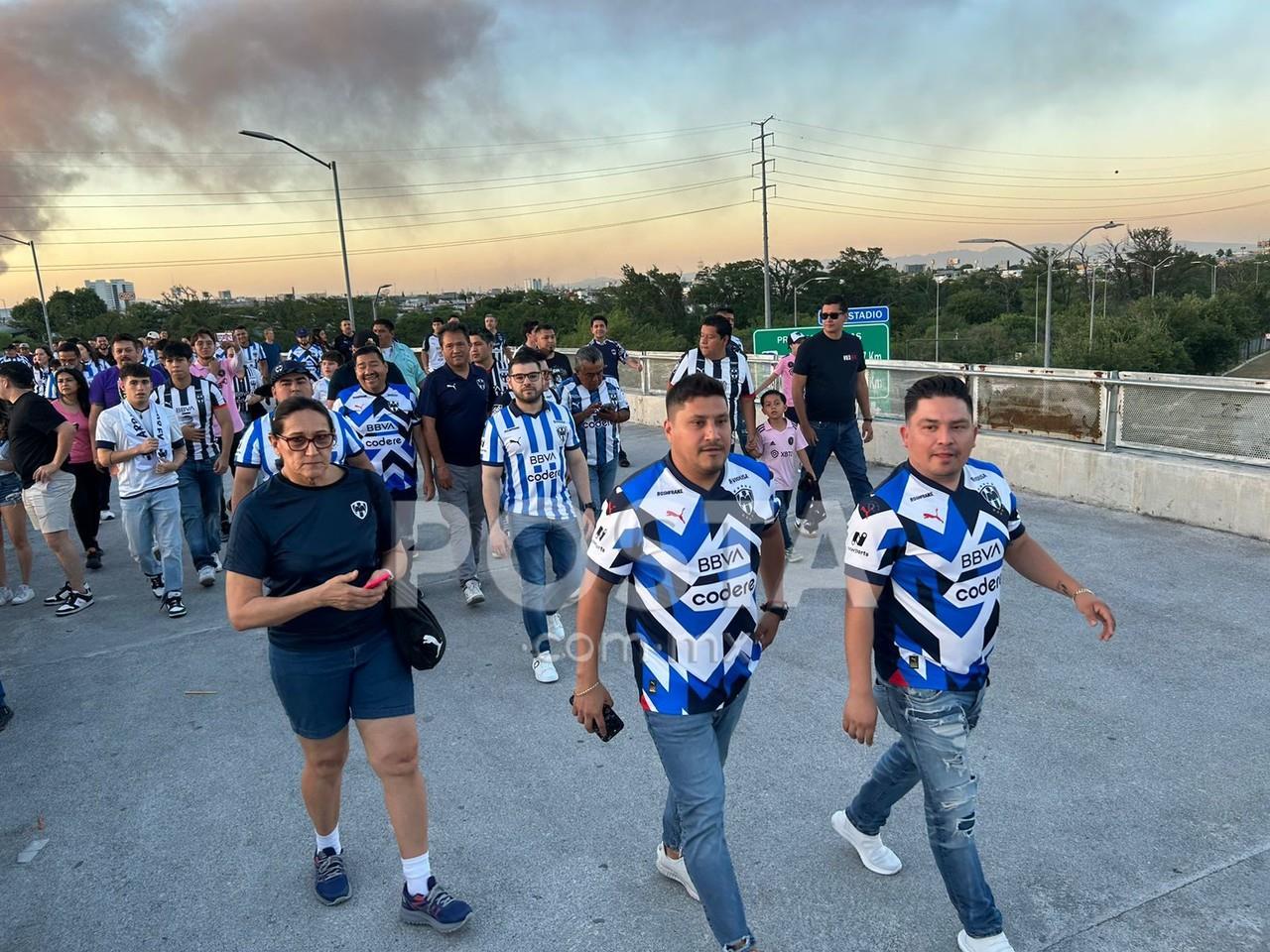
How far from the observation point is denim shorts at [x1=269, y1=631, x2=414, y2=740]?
2955 mm

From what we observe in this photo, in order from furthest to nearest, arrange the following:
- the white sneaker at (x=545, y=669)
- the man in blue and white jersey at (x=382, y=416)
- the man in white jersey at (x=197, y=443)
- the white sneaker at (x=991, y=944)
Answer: the man in white jersey at (x=197, y=443), the man in blue and white jersey at (x=382, y=416), the white sneaker at (x=545, y=669), the white sneaker at (x=991, y=944)

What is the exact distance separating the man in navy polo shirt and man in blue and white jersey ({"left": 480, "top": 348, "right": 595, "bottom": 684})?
1.10 meters

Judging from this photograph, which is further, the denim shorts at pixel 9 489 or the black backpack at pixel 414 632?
the denim shorts at pixel 9 489

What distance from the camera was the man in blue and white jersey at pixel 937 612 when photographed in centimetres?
263

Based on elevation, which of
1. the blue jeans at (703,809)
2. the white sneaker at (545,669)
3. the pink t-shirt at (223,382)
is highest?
the pink t-shirt at (223,382)

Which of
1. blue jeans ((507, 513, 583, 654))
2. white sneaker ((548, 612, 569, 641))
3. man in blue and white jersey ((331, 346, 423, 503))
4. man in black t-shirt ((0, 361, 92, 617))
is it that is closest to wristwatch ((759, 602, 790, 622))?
blue jeans ((507, 513, 583, 654))

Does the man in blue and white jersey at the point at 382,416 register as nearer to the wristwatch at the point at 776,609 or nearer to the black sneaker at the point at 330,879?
the black sneaker at the point at 330,879

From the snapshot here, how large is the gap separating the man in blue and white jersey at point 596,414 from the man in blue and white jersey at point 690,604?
4.43 m

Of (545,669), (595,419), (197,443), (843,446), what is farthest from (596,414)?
(197,443)

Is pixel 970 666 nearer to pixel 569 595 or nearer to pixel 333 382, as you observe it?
pixel 569 595

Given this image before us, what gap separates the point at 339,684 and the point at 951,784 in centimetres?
200

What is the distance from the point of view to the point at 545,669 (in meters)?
5.10

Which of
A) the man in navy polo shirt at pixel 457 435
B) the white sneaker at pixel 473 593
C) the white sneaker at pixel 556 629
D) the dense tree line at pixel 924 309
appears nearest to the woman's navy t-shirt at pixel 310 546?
the white sneaker at pixel 556 629

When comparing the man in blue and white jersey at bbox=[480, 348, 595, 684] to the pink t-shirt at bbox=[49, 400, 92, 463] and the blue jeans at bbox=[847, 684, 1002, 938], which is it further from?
the pink t-shirt at bbox=[49, 400, 92, 463]
